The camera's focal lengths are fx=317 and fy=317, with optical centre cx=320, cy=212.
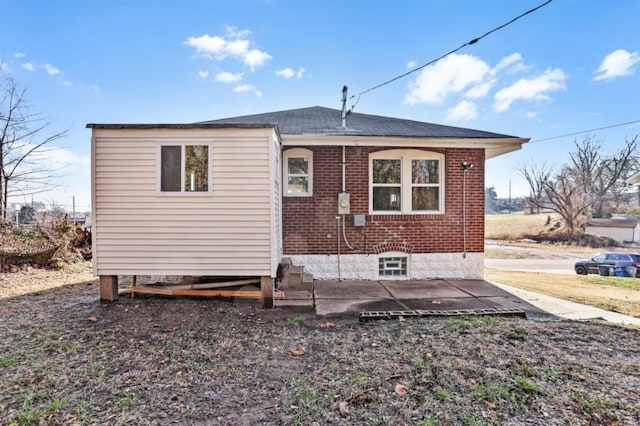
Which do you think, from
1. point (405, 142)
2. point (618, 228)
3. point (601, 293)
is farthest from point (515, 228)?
point (405, 142)

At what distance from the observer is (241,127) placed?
5234 millimetres

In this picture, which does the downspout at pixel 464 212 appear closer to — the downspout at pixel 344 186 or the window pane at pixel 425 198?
the window pane at pixel 425 198

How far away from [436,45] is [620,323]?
5.81m

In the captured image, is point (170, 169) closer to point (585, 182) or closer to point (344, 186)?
point (344, 186)

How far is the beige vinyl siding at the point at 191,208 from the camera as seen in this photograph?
525 cm

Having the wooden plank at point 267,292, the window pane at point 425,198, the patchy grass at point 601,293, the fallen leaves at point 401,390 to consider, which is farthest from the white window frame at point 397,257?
the fallen leaves at point 401,390

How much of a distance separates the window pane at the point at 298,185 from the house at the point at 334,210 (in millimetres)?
23

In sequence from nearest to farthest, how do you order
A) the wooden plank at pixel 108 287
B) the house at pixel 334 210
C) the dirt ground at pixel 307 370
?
the dirt ground at pixel 307 370
the house at pixel 334 210
the wooden plank at pixel 108 287

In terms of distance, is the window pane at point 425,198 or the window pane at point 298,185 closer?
→ the window pane at point 298,185

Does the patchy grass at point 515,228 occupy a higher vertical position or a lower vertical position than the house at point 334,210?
lower

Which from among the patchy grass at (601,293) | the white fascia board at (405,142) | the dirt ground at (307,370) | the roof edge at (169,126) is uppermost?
the white fascia board at (405,142)

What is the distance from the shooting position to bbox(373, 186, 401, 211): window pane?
7.32 metres

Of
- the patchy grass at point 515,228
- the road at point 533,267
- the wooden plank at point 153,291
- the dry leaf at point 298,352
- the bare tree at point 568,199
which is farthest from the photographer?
the patchy grass at point 515,228

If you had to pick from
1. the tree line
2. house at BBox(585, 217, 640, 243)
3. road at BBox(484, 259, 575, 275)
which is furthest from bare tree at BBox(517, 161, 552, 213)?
road at BBox(484, 259, 575, 275)
